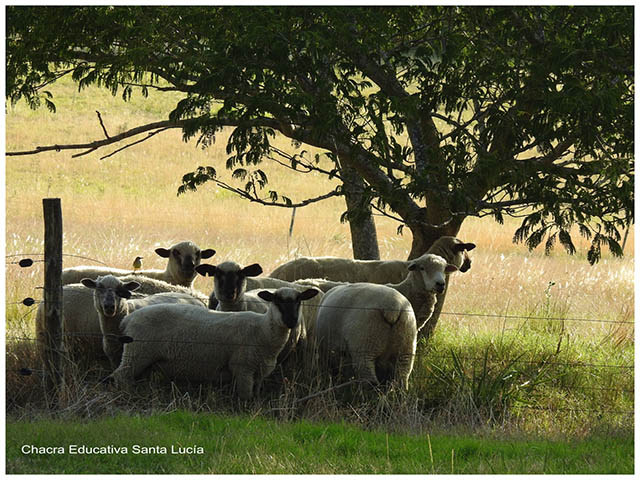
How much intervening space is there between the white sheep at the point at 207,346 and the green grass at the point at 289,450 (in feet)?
3.48

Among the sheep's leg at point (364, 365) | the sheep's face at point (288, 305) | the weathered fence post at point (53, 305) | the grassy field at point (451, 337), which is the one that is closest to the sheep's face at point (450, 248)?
the grassy field at point (451, 337)

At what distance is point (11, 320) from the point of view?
11.2 metres

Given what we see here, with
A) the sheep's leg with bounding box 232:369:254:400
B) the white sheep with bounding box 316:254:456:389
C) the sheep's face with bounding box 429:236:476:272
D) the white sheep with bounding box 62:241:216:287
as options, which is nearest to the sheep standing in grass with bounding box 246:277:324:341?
the white sheep with bounding box 316:254:456:389

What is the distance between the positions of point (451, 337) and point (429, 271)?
63.2 inches

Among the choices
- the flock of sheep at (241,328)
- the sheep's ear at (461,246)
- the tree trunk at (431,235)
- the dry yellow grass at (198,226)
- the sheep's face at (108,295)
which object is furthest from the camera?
the dry yellow grass at (198,226)

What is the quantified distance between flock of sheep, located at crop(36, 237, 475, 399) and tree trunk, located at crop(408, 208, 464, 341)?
130 centimetres

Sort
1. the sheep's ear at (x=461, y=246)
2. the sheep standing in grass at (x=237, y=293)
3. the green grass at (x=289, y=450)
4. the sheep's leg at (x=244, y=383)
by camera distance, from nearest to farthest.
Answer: the green grass at (x=289, y=450)
the sheep's leg at (x=244, y=383)
the sheep standing in grass at (x=237, y=293)
the sheep's ear at (x=461, y=246)

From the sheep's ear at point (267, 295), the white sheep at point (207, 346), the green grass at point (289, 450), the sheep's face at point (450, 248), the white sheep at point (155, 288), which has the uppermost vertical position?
the sheep's face at point (450, 248)

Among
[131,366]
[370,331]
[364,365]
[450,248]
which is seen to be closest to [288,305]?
[370,331]

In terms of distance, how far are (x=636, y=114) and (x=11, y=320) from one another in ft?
25.9

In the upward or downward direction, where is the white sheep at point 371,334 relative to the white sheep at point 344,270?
downward

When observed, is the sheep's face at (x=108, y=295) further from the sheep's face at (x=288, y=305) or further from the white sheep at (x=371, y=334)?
the white sheep at (x=371, y=334)

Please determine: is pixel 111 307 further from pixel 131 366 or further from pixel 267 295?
pixel 267 295

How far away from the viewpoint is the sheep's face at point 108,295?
865 cm
